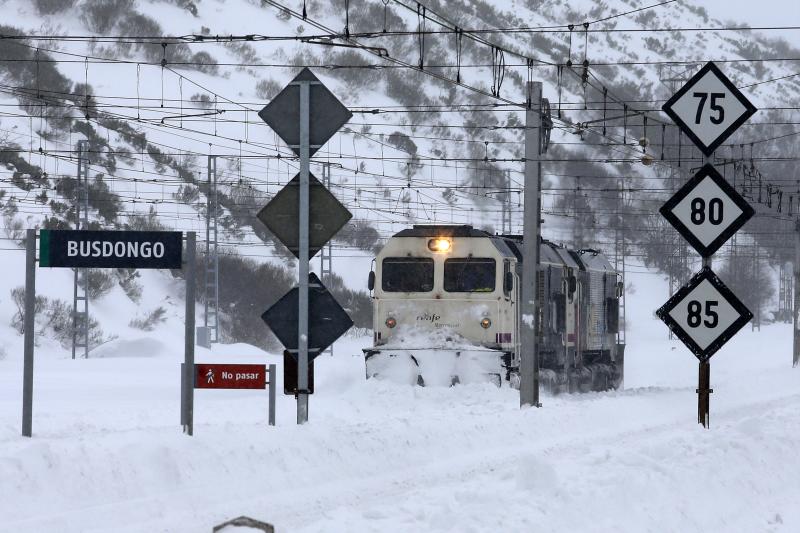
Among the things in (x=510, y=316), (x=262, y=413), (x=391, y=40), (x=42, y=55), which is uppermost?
(x=391, y=40)

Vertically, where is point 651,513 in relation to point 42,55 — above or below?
below

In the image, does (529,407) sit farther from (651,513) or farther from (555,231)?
(555,231)

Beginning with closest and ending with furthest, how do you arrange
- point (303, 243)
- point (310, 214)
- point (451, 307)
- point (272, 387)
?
point (303, 243) < point (310, 214) < point (272, 387) < point (451, 307)

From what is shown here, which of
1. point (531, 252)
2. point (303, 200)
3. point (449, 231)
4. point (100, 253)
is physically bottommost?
point (100, 253)

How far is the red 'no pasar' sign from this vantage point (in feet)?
43.4

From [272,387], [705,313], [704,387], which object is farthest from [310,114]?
[272,387]

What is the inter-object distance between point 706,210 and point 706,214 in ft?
0.12

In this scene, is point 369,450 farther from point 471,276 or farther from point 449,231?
point 449,231

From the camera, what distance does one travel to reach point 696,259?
361 feet

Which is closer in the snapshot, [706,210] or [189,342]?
[706,210]

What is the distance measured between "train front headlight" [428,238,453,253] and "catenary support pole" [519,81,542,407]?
347 cm

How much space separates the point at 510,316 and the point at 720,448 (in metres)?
14.4

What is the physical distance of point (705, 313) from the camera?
1149cm

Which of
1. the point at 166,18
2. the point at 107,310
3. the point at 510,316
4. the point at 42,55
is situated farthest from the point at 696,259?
the point at 510,316
